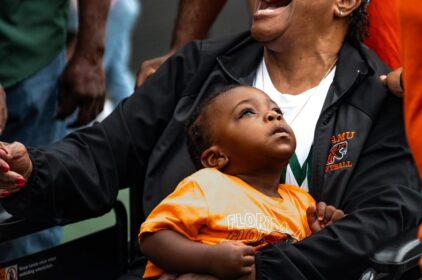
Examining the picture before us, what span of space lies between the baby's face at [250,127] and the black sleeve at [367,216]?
0.26 meters

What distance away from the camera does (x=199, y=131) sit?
3432 mm

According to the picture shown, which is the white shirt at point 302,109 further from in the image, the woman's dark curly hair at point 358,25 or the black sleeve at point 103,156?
the black sleeve at point 103,156


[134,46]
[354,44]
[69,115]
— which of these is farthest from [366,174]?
[134,46]

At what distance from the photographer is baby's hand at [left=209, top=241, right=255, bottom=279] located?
3010 millimetres

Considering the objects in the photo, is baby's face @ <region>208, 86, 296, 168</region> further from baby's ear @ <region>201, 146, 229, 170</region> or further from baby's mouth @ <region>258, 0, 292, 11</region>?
baby's mouth @ <region>258, 0, 292, 11</region>

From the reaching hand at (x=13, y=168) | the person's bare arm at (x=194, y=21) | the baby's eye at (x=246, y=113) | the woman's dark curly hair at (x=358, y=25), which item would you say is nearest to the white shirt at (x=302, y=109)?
the woman's dark curly hair at (x=358, y=25)

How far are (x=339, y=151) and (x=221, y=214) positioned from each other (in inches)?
18.9

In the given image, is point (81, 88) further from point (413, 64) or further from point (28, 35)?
point (413, 64)

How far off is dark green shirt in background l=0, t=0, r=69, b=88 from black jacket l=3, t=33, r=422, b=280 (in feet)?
1.92

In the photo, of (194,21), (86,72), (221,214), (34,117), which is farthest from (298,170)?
(34,117)

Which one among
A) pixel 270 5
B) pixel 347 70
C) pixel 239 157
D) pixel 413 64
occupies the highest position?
pixel 413 64

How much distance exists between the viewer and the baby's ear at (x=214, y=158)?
3320 mm

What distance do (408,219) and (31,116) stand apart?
1.62 meters

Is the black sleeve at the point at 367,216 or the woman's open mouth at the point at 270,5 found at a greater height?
the woman's open mouth at the point at 270,5
